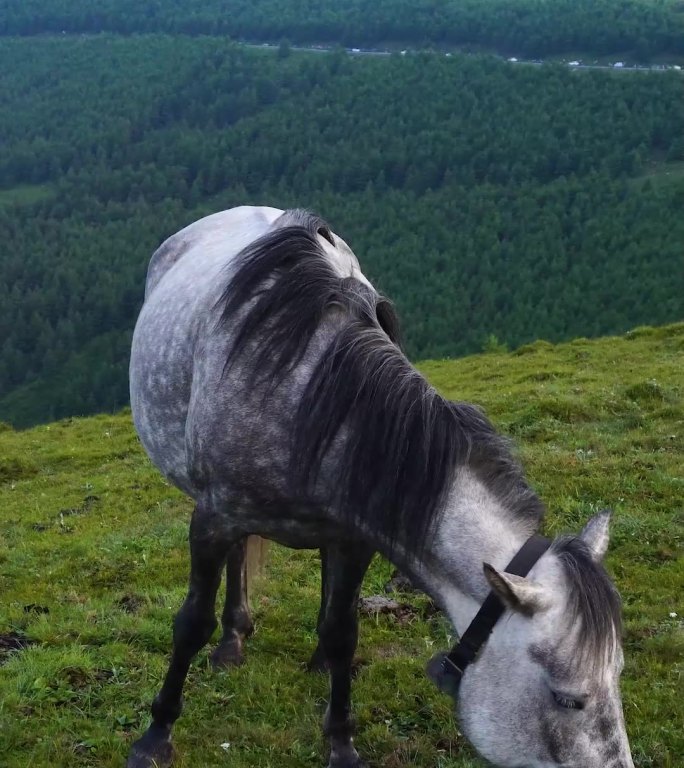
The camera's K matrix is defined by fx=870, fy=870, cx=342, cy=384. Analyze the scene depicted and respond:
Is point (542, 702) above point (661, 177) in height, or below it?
above

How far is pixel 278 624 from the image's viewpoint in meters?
7.34

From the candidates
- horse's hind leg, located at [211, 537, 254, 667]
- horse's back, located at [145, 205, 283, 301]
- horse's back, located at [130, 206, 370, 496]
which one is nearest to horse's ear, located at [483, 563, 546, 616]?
horse's back, located at [130, 206, 370, 496]

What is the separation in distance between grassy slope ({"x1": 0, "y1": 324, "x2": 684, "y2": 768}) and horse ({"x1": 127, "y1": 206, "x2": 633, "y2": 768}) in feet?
1.57

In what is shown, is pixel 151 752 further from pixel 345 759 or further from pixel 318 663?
pixel 318 663

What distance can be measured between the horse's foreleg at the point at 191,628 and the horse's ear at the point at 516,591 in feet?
6.21

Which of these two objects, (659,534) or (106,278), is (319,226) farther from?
(106,278)

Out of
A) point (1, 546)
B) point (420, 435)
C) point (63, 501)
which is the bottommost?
point (63, 501)

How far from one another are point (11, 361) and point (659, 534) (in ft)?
307

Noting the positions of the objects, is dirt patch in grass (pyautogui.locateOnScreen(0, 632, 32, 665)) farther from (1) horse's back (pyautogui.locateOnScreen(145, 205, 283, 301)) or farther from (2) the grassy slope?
(1) horse's back (pyautogui.locateOnScreen(145, 205, 283, 301))

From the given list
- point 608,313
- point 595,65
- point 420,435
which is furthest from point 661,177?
point 420,435

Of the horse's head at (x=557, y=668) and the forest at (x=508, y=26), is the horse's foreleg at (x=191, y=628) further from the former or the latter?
the forest at (x=508, y=26)

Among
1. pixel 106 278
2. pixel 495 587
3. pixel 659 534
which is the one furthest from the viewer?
pixel 106 278

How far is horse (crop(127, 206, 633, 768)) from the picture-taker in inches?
147

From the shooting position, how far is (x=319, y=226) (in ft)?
18.9
